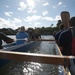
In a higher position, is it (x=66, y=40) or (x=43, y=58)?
(x=66, y=40)

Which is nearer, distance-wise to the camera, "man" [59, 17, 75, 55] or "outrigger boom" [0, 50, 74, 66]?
"outrigger boom" [0, 50, 74, 66]

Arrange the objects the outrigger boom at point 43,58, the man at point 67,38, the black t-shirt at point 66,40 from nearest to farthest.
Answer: the outrigger boom at point 43,58, the man at point 67,38, the black t-shirt at point 66,40

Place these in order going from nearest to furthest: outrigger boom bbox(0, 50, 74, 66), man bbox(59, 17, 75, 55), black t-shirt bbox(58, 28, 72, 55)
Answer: outrigger boom bbox(0, 50, 74, 66)
man bbox(59, 17, 75, 55)
black t-shirt bbox(58, 28, 72, 55)

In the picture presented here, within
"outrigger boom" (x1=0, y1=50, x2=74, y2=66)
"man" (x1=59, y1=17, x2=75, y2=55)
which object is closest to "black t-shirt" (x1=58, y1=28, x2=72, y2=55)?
"man" (x1=59, y1=17, x2=75, y2=55)

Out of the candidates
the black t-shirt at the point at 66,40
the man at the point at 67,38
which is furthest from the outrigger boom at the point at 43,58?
the black t-shirt at the point at 66,40

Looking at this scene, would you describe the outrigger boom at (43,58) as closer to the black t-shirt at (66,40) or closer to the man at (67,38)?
the man at (67,38)

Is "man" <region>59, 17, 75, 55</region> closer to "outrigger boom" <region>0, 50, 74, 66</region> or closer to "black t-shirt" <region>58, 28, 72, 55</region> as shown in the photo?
"black t-shirt" <region>58, 28, 72, 55</region>

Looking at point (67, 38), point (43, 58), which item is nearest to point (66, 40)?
point (67, 38)

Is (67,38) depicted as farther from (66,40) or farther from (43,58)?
(43,58)

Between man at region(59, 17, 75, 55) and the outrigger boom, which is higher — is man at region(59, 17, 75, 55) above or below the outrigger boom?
above

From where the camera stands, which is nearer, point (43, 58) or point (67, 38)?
point (43, 58)

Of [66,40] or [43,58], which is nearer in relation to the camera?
[43,58]

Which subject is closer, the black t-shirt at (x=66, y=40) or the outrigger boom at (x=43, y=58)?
the outrigger boom at (x=43, y=58)

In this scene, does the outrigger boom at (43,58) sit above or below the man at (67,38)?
below
